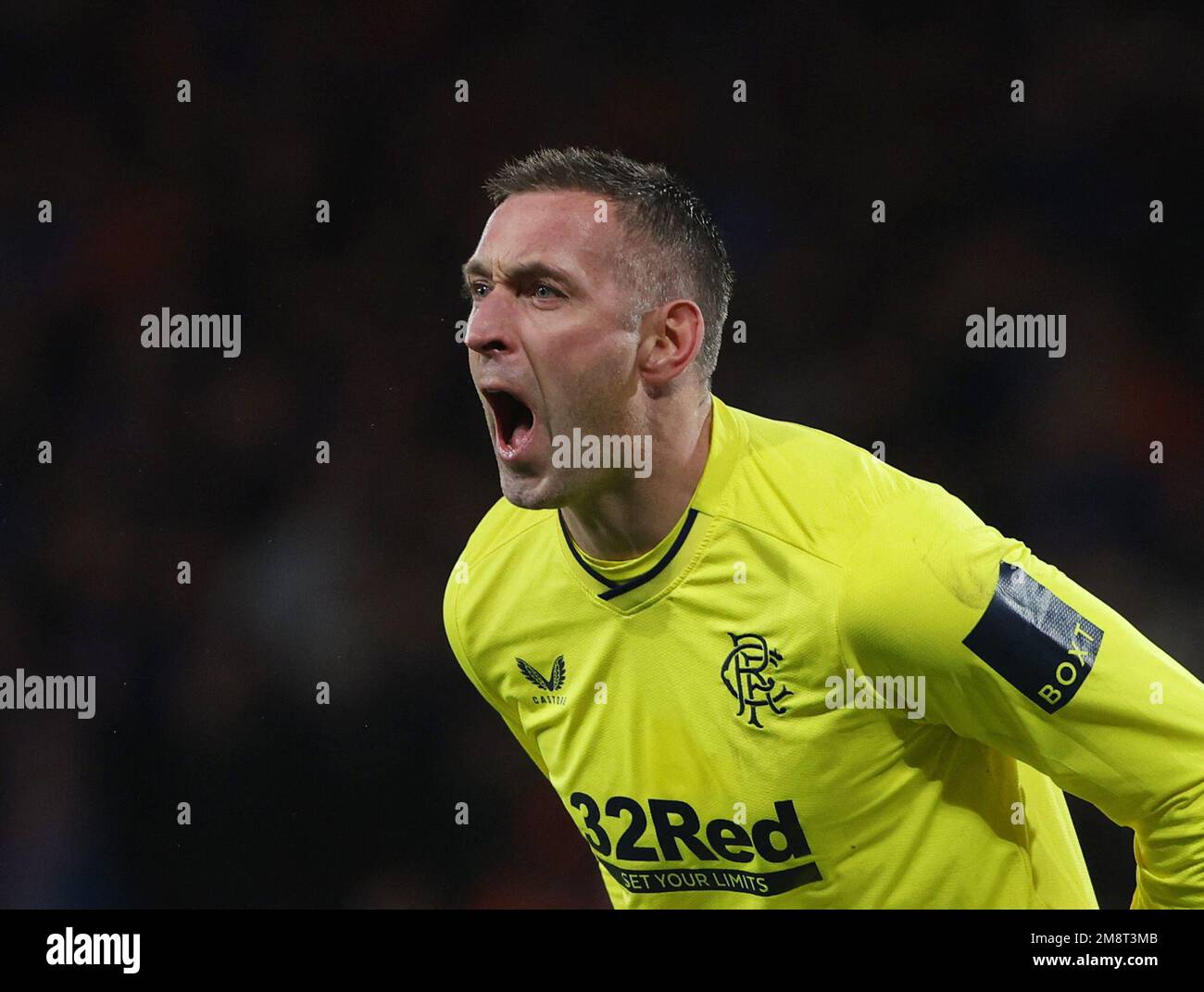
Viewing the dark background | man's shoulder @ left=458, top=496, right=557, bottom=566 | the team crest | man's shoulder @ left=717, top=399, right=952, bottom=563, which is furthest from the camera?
the dark background

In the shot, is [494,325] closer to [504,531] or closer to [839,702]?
[504,531]

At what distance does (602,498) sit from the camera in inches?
99.3

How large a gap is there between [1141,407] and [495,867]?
2.19m

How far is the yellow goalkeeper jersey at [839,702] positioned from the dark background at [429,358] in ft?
4.37

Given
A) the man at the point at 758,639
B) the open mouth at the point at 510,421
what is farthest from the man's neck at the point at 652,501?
the open mouth at the point at 510,421

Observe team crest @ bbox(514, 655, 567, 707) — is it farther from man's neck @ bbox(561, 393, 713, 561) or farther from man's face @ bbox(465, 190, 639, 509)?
man's face @ bbox(465, 190, 639, 509)

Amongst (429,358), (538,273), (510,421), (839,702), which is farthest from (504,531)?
(429,358)

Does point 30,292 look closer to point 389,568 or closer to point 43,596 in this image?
point 43,596

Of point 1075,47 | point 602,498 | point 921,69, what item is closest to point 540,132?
point 921,69

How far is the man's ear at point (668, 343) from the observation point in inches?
100

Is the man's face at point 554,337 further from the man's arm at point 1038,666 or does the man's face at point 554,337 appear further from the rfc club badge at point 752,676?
the man's arm at point 1038,666

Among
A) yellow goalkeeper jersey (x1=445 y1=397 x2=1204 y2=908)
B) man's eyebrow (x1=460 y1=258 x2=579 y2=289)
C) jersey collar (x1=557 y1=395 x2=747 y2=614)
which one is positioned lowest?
yellow goalkeeper jersey (x1=445 y1=397 x2=1204 y2=908)

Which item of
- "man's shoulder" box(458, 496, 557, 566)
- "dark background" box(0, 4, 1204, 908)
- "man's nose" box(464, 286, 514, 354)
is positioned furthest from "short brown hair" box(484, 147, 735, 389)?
"dark background" box(0, 4, 1204, 908)

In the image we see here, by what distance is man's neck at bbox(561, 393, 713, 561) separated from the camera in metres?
2.53
